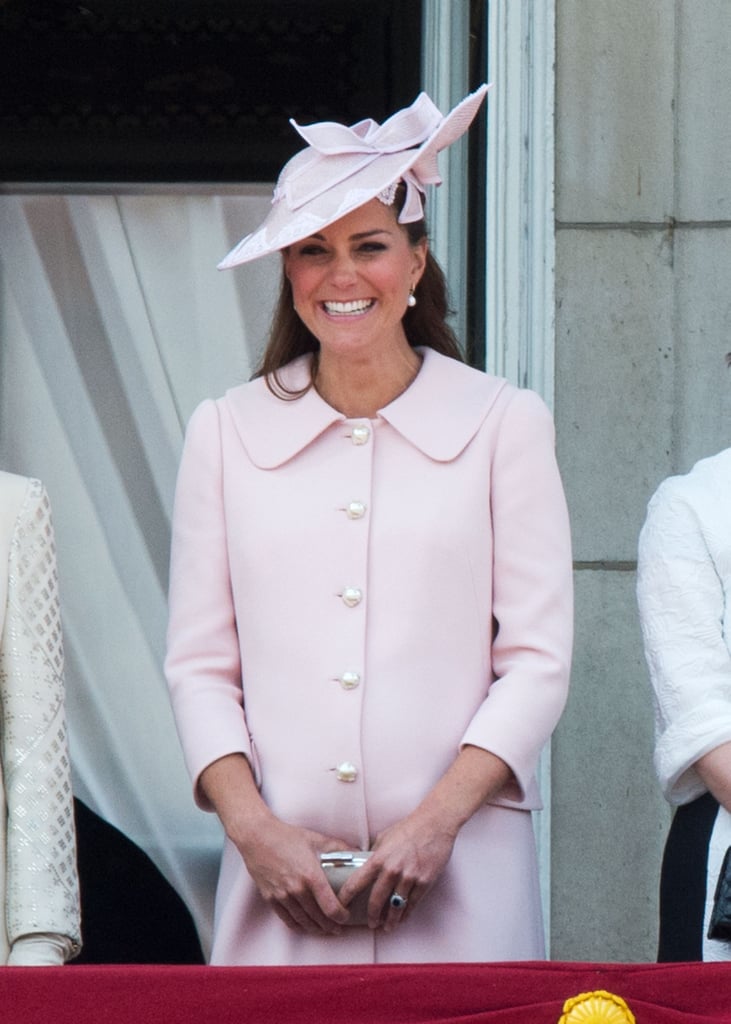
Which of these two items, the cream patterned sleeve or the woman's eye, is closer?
the cream patterned sleeve

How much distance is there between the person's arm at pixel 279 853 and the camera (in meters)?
3.14

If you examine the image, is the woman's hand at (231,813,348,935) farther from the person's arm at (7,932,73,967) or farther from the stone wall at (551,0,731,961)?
the stone wall at (551,0,731,961)

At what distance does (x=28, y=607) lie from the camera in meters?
3.35

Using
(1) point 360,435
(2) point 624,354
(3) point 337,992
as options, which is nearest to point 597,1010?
(3) point 337,992

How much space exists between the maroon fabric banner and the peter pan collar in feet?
3.31

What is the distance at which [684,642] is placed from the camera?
3.43 m

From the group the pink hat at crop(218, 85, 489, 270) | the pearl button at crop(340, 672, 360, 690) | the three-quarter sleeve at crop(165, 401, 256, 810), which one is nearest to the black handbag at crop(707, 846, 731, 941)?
the pearl button at crop(340, 672, 360, 690)

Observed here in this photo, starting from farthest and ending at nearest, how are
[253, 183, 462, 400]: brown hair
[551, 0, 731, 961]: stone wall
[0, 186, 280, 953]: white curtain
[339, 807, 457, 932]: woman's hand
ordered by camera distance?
[0, 186, 280, 953]: white curtain, [551, 0, 731, 961]: stone wall, [253, 183, 462, 400]: brown hair, [339, 807, 457, 932]: woman's hand

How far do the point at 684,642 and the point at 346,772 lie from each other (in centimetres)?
59

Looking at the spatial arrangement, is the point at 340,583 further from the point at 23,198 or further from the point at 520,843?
the point at 23,198

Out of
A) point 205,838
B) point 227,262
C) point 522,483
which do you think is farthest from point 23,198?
point 522,483

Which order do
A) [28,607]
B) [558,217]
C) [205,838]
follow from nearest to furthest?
[28,607] → [558,217] → [205,838]

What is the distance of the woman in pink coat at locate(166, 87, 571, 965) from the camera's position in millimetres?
3256

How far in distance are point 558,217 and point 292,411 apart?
1448 mm
